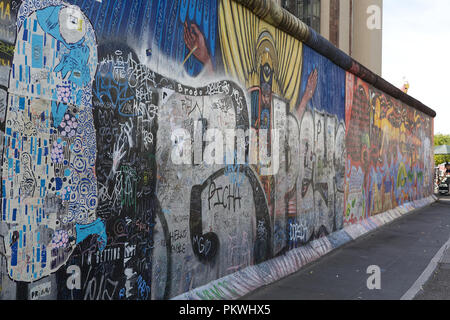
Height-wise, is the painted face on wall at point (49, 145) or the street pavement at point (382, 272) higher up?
the painted face on wall at point (49, 145)

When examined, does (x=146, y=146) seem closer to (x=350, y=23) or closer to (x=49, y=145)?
(x=49, y=145)

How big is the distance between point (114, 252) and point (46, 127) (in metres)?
1.24

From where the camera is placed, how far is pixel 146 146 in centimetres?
455

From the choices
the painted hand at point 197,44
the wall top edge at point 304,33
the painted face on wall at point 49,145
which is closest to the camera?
the painted face on wall at point 49,145

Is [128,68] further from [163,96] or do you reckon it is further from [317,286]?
[317,286]

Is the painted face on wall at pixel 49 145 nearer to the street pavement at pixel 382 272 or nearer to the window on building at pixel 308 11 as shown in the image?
the street pavement at pixel 382 272

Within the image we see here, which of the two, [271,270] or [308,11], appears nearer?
[271,270]

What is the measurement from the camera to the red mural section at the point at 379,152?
11.1 meters

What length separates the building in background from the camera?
1136 inches

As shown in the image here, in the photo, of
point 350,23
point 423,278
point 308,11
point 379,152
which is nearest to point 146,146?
point 423,278

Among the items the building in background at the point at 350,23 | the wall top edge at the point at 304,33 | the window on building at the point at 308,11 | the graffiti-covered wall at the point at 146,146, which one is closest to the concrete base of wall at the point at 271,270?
the graffiti-covered wall at the point at 146,146

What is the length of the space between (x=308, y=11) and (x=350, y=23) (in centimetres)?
504
